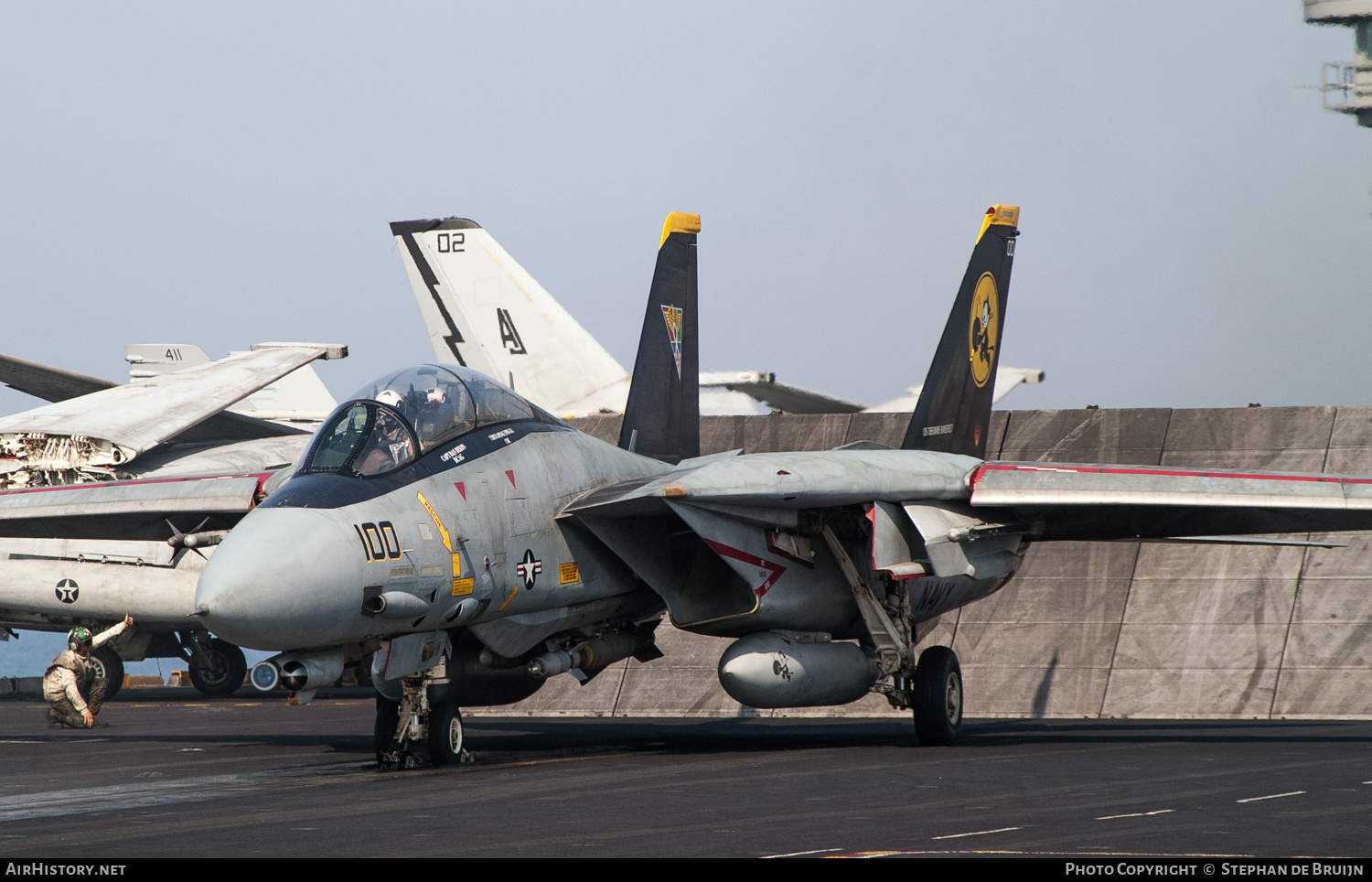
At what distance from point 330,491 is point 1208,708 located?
37.5 ft

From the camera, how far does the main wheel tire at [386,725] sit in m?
10.8

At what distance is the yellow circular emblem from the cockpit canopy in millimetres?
6098

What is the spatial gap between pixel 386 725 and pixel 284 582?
2.65 meters

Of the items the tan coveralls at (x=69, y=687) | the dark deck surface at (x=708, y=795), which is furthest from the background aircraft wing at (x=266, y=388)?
the dark deck surface at (x=708, y=795)

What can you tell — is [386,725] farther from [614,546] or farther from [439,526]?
[614,546]

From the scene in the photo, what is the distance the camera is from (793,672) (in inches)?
456

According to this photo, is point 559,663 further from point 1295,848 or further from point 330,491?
point 1295,848

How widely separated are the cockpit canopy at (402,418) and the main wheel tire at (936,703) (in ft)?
14.4

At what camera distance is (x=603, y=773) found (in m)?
10.2

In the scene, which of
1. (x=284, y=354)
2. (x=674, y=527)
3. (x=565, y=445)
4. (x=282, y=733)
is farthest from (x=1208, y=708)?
(x=284, y=354)

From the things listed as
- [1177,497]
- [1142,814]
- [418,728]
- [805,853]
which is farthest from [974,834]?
[1177,497]

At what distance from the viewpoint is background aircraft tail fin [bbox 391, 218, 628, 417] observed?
80.7 feet

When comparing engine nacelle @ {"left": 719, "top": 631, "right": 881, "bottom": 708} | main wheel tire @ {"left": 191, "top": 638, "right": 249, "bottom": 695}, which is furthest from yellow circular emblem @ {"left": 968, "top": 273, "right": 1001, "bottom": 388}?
main wheel tire @ {"left": 191, "top": 638, "right": 249, "bottom": 695}

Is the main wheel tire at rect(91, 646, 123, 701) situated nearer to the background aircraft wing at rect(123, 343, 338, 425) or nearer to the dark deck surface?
the dark deck surface
